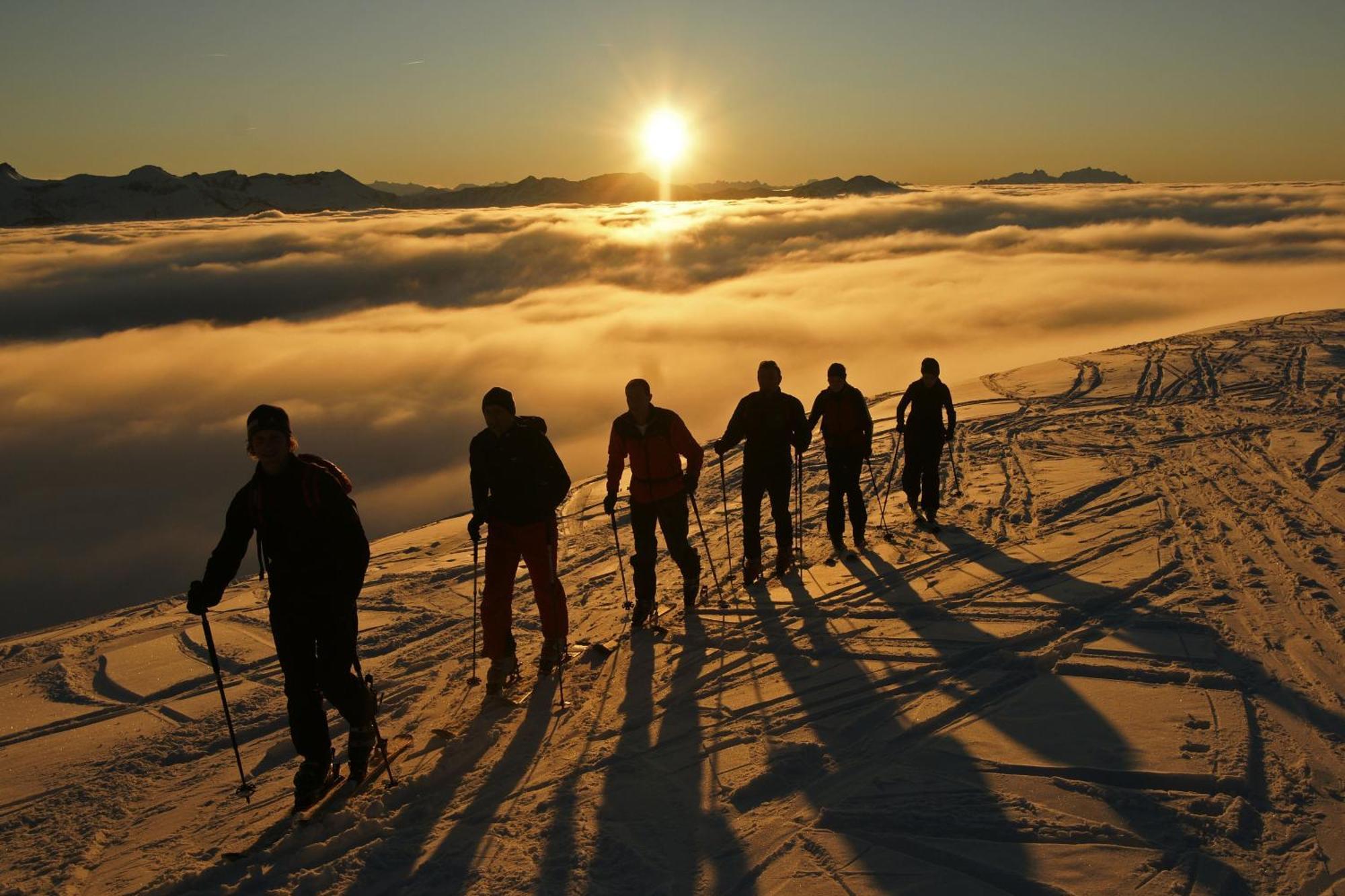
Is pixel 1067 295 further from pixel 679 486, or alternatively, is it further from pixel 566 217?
pixel 566 217

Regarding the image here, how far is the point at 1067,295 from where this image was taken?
7181 cm

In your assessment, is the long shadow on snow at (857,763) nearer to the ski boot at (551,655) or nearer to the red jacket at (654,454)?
the red jacket at (654,454)

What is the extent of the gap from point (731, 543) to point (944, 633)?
4.29m

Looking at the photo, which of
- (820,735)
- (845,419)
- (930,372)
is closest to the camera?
(820,735)

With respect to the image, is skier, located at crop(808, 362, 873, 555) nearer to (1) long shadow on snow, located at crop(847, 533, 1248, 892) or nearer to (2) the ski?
(1) long shadow on snow, located at crop(847, 533, 1248, 892)

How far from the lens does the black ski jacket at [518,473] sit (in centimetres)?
604

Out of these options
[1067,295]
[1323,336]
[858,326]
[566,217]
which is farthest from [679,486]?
[566,217]

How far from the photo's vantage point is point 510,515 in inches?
239

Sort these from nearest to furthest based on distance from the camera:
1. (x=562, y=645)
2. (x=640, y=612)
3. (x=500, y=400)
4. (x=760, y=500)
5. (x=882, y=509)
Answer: (x=500, y=400)
(x=562, y=645)
(x=640, y=612)
(x=760, y=500)
(x=882, y=509)

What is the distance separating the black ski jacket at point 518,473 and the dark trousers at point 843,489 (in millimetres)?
3476

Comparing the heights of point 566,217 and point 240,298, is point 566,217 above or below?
above

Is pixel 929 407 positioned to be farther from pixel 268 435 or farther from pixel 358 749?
pixel 268 435

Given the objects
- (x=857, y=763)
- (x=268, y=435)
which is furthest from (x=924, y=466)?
(x=268, y=435)

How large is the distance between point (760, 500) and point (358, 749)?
13.5 feet
